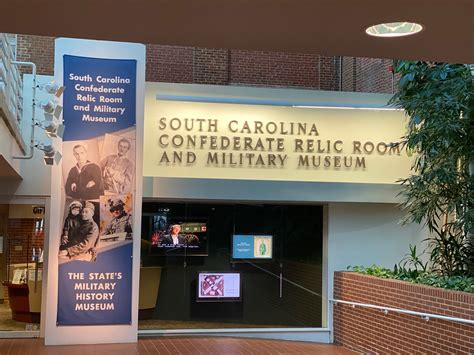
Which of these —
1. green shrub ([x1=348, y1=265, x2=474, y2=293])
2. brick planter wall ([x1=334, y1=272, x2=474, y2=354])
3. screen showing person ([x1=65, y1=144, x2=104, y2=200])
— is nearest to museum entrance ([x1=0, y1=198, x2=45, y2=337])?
screen showing person ([x1=65, y1=144, x2=104, y2=200])

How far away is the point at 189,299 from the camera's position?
11.0 metres

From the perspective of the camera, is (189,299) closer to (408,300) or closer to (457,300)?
(408,300)

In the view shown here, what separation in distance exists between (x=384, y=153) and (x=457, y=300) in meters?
4.62

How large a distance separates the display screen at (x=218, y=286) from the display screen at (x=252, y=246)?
0.40 metres

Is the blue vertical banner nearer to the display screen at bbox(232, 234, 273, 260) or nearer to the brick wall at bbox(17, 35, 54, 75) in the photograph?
the display screen at bbox(232, 234, 273, 260)

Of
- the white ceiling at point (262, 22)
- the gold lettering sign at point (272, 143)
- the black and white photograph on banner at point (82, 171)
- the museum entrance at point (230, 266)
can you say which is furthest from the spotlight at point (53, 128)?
the white ceiling at point (262, 22)

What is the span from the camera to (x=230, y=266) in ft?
37.0

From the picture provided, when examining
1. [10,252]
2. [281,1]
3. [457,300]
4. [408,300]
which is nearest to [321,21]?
[281,1]

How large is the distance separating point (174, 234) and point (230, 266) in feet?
3.94

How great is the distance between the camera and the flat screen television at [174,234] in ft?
36.0

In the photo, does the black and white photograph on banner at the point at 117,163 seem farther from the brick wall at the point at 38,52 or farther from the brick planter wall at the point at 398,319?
the brick wall at the point at 38,52

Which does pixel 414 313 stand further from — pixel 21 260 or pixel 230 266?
pixel 21 260

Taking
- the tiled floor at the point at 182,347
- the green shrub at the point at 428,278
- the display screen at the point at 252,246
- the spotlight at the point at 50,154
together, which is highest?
the spotlight at the point at 50,154

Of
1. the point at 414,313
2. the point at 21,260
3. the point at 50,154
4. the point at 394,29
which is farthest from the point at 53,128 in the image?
the point at 394,29
